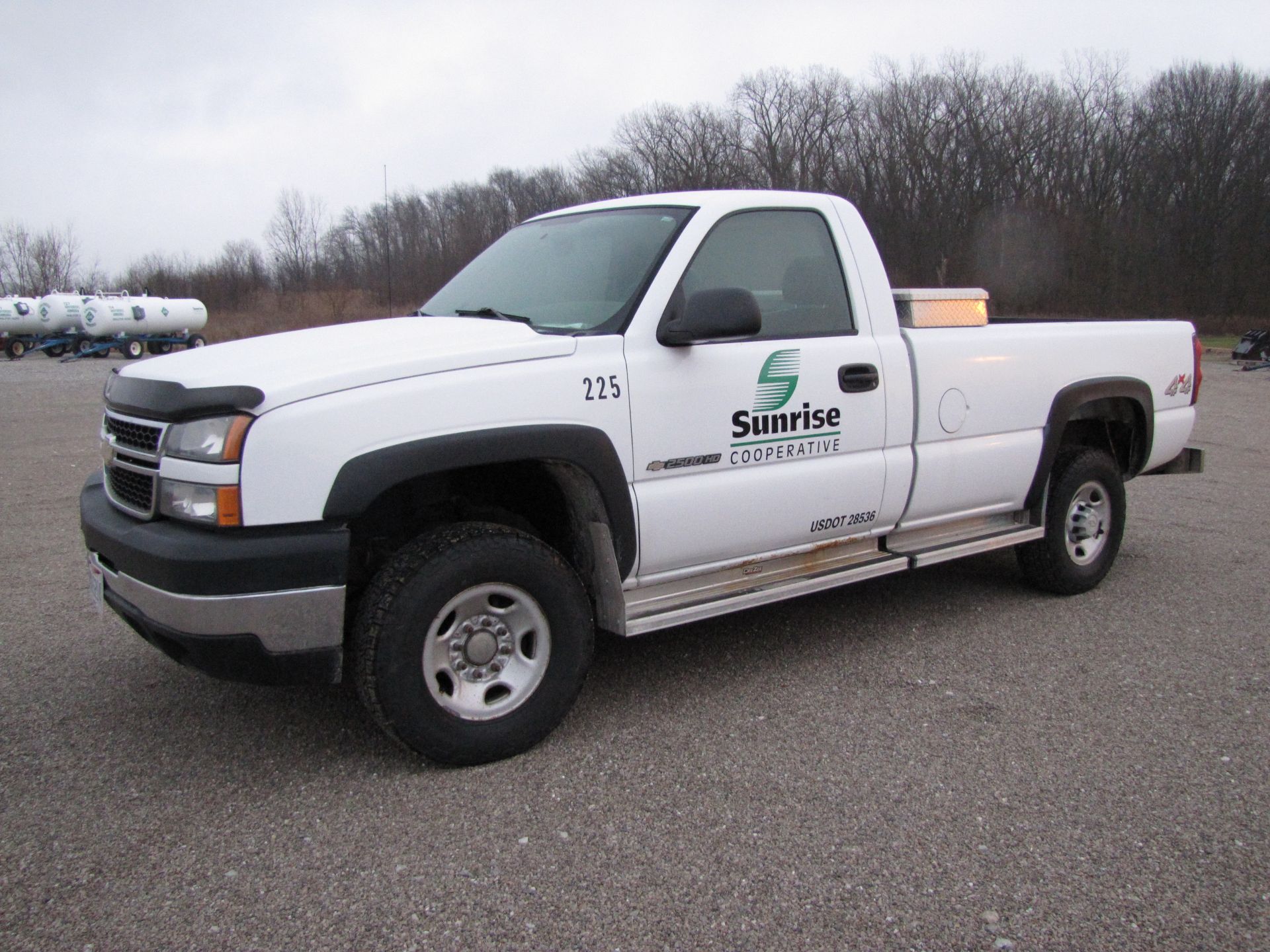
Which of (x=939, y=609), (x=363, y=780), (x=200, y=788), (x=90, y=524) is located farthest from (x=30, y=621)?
(x=939, y=609)

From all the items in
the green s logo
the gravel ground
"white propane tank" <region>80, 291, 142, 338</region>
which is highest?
"white propane tank" <region>80, 291, 142, 338</region>

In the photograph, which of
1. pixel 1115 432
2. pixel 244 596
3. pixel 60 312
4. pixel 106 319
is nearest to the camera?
pixel 244 596

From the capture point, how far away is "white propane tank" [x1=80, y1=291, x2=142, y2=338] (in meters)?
35.8

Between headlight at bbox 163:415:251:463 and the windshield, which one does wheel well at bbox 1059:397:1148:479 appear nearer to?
the windshield

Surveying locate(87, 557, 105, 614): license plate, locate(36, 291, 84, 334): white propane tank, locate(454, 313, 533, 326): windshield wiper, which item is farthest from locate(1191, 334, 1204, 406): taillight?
locate(36, 291, 84, 334): white propane tank

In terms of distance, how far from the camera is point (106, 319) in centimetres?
3575

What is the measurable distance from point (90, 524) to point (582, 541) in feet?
5.75

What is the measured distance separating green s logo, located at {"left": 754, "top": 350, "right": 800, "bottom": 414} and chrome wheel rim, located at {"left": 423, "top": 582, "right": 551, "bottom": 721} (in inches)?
47.9

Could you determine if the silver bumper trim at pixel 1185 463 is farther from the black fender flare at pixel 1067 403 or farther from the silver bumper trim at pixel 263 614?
the silver bumper trim at pixel 263 614

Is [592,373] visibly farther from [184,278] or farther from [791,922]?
[184,278]

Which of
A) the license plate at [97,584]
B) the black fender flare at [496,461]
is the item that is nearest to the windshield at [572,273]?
the black fender flare at [496,461]

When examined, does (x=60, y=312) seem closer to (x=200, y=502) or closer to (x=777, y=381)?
(x=200, y=502)

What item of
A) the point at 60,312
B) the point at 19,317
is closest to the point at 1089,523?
the point at 60,312

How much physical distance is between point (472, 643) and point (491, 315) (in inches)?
56.4
